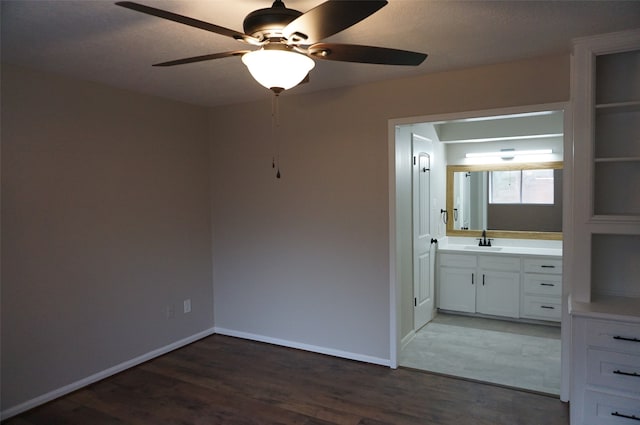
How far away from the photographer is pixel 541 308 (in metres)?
4.42

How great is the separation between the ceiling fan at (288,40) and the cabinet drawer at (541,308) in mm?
3584

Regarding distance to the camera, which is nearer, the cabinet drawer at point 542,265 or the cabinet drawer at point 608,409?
the cabinet drawer at point 608,409

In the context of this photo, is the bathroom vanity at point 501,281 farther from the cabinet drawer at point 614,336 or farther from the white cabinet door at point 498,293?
the cabinet drawer at point 614,336

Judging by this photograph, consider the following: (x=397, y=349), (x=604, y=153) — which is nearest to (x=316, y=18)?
(x=604, y=153)

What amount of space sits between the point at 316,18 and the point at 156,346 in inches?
135

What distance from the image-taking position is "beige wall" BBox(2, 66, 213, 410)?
2.85 meters

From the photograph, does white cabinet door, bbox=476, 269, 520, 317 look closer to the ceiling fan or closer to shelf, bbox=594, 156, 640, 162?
shelf, bbox=594, 156, 640, 162

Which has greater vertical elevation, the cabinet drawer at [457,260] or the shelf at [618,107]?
the shelf at [618,107]

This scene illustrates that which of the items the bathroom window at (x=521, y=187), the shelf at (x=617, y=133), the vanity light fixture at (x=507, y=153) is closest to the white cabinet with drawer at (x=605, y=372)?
the shelf at (x=617, y=133)

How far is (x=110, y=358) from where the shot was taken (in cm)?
344

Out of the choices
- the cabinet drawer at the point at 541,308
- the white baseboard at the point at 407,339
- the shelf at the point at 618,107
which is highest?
the shelf at the point at 618,107

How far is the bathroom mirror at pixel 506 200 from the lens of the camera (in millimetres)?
4688

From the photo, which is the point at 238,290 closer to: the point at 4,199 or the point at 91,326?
the point at 91,326

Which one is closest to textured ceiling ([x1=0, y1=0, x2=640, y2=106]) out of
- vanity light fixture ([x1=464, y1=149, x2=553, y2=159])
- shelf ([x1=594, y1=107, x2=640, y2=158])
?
shelf ([x1=594, y1=107, x2=640, y2=158])
